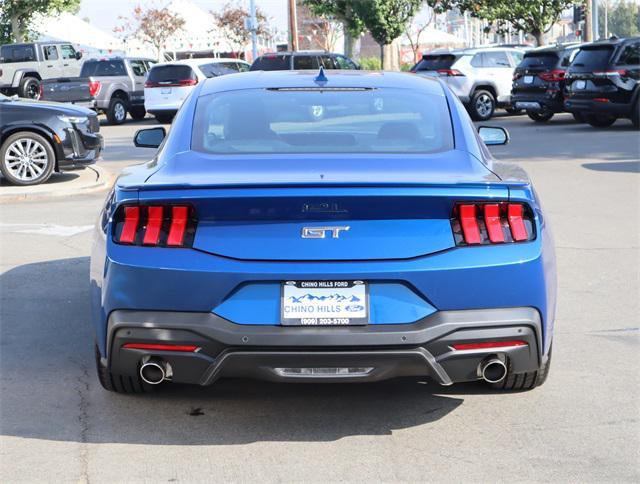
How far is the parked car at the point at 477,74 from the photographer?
2852 centimetres

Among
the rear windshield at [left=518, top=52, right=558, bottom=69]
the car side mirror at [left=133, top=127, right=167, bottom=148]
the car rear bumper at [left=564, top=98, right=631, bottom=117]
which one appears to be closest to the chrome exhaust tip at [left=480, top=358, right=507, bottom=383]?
the car side mirror at [left=133, top=127, right=167, bottom=148]

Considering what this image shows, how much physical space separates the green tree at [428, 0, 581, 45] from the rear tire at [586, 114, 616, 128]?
19.8m

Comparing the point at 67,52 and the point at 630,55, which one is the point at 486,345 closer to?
the point at 630,55

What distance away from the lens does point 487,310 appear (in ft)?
15.7

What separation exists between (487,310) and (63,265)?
18.1 ft

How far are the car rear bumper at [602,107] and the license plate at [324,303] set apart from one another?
63.7 feet

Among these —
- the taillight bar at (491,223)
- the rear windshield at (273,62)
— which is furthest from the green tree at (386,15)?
the taillight bar at (491,223)

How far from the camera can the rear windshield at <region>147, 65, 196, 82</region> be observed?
30.4 metres

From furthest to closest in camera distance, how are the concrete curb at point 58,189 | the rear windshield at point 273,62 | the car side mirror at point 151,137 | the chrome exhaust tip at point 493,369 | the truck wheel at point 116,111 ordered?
the truck wheel at point 116,111
the rear windshield at point 273,62
the concrete curb at point 58,189
the car side mirror at point 151,137
the chrome exhaust tip at point 493,369

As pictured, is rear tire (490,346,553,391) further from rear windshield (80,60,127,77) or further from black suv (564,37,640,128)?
rear windshield (80,60,127,77)

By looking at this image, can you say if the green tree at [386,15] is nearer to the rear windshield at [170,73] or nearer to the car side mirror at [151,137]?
the rear windshield at [170,73]

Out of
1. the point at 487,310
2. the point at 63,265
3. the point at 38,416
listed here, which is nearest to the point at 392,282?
the point at 487,310

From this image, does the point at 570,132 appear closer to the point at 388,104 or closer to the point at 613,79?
the point at 613,79

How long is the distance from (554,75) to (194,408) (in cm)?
2151
